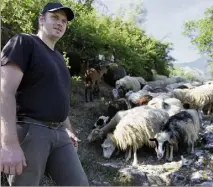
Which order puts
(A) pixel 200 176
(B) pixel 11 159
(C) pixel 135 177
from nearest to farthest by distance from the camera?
(B) pixel 11 159, (C) pixel 135 177, (A) pixel 200 176

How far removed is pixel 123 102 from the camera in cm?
1194

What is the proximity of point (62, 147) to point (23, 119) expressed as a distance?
0.34m

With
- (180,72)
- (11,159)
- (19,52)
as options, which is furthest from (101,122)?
(180,72)

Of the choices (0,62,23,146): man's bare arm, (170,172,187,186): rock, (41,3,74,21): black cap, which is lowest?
(170,172,187,186): rock

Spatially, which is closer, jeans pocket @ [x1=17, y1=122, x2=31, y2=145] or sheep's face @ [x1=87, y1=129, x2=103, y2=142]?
jeans pocket @ [x1=17, y1=122, x2=31, y2=145]

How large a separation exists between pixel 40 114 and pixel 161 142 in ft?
21.3

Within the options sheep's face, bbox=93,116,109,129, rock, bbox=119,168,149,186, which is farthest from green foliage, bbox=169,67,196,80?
rock, bbox=119,168,149,186

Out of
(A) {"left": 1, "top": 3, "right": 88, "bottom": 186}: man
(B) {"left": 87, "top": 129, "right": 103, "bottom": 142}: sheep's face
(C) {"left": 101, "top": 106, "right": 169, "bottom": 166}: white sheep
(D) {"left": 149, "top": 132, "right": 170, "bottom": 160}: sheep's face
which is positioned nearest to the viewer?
(A) {"left": 1, "top": 3, "right": 88, "bottom": 186}: man

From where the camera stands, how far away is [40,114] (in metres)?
2.37

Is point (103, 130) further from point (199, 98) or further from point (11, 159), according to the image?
point (11, 159)

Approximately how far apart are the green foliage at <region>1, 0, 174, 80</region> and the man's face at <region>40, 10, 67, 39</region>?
8450 mm

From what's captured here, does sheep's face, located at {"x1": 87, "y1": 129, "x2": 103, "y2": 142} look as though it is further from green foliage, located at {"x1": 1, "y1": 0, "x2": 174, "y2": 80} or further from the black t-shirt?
the black t-shirt

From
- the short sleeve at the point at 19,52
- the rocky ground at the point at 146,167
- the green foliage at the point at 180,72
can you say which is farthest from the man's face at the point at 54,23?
the green foliage at the point at 180,72

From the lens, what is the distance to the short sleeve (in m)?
2.25
